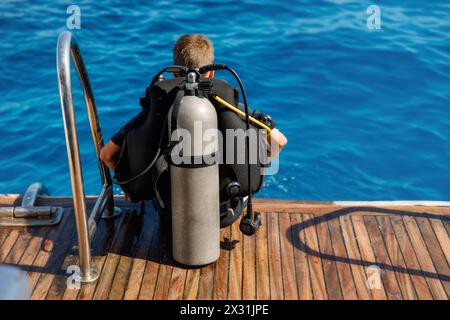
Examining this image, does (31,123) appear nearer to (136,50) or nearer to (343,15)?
(136,50)

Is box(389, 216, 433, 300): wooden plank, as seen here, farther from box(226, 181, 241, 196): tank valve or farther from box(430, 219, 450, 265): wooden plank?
box(226, 181, 241, 196): tank valve

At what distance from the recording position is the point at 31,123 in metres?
6.98

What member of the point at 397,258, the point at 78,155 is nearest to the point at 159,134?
the point at 78,155

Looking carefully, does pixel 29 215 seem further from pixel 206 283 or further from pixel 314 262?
pixel 314 262

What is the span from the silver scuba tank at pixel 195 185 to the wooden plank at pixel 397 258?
3.35 feet

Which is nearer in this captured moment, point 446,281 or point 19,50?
point 446,281

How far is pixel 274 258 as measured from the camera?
353cm

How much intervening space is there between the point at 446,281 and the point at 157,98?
186cm

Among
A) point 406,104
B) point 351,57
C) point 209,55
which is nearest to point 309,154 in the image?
point 406,104

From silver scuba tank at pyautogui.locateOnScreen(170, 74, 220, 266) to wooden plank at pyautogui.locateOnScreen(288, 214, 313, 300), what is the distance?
1.55ft

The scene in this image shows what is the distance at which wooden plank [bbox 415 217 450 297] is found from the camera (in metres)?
3.38

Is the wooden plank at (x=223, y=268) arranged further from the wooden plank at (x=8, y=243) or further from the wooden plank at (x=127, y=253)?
the wooden plank at (x=8, y=243)

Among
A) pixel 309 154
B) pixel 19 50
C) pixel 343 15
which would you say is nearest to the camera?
pixel 309 154

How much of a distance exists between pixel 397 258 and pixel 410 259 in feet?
0.24
